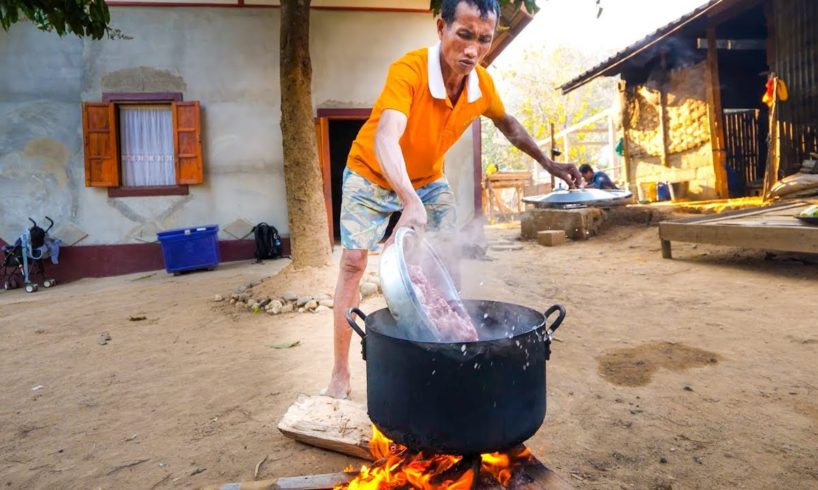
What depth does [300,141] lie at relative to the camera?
4.96m

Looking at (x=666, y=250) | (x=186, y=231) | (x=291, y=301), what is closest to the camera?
(x=291, y=301)

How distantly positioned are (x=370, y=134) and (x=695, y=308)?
3163 mm

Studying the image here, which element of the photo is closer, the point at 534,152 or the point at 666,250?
the point at 534,152

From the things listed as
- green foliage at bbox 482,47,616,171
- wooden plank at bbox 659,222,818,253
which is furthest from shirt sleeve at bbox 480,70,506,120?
green foliage at bbox 482,47,616,171

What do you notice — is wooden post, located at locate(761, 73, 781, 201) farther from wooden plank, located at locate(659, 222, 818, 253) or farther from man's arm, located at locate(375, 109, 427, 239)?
man's arm, located at locate(375, 109, 427, 239)

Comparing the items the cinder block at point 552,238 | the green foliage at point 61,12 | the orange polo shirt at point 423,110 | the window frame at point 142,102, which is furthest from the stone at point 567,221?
the green foliage at point 61,12

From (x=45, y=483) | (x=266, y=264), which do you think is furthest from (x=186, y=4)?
(x=45, y=483)

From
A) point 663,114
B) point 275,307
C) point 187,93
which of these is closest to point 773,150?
point 663,114

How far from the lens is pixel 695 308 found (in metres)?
4.01

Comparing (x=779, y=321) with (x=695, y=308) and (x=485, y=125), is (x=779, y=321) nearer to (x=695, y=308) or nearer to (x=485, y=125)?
(x=695, y=308)

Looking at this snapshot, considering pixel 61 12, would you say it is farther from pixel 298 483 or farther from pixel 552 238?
pixel 552 238

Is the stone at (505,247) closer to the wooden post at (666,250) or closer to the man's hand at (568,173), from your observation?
the wooden post at (666,250)

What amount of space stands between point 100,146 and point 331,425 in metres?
7.18

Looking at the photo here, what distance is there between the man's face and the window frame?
663cm
